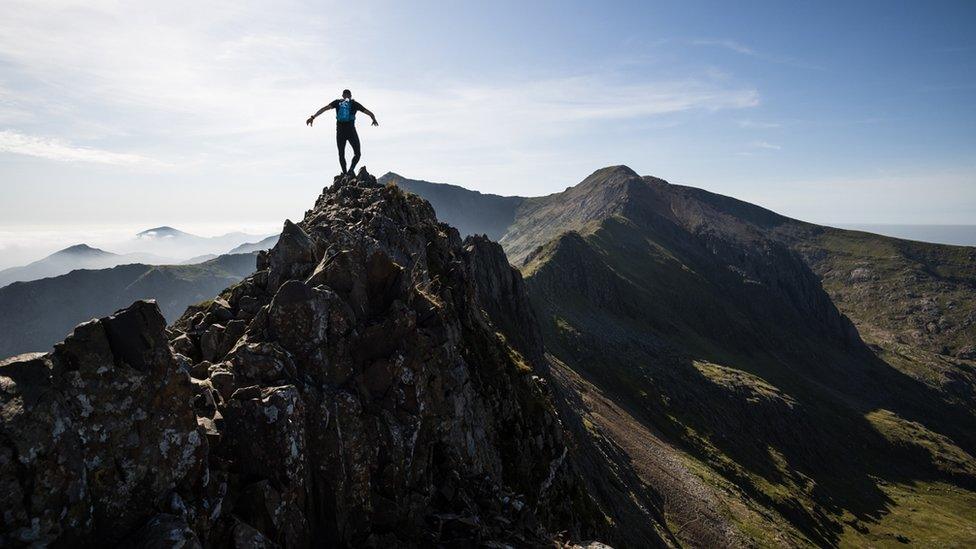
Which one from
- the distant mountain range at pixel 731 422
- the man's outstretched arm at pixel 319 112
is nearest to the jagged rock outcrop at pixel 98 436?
the man's outstretched arm at pixel 319 112

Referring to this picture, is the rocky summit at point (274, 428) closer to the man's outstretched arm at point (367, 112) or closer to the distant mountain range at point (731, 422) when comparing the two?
the man's outstretched arm at point (367, 112)

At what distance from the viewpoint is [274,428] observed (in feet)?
38.1

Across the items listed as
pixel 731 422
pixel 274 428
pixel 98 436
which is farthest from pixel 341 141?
pixel 731 422

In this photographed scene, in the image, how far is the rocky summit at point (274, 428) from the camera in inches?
335

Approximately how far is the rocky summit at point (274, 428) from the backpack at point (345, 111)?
10.1m

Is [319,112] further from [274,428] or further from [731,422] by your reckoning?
[731,422]

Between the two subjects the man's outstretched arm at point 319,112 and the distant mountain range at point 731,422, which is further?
the distant mountain range at point 731,422

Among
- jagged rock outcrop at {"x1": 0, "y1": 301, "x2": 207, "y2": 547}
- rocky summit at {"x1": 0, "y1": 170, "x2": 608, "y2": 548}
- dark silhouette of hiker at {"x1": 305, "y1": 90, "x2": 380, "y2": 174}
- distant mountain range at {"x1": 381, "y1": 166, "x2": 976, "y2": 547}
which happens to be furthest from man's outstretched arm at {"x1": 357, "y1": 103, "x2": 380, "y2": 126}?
distant mountain range at {"x1": 381, "y1": 166, "x2": 976, "y2": 547}

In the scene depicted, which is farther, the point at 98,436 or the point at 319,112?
the point at 319,112

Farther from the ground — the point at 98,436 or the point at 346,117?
the point at 346,117

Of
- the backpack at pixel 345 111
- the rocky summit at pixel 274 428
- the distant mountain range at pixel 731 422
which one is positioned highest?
the backpack at pixel 345 111

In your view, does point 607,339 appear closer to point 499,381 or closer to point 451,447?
point 499,381

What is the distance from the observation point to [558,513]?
82.1ft

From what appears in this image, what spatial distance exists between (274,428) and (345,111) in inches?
847
